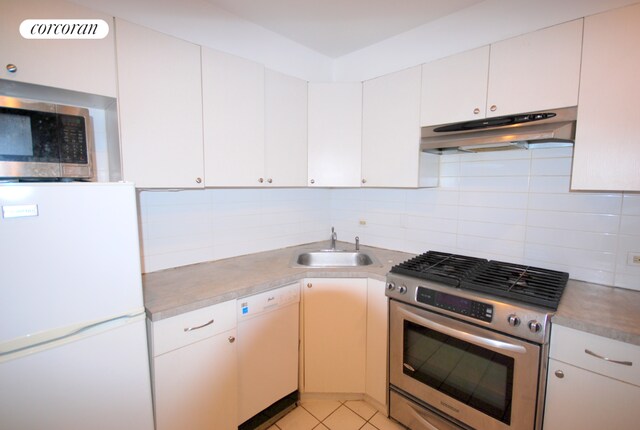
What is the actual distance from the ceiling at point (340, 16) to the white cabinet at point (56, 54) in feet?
2.80

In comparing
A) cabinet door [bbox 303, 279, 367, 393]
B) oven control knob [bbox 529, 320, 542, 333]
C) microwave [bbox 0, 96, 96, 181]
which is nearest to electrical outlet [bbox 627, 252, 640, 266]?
oven control knob [bbox 529, 320, 542, 333]

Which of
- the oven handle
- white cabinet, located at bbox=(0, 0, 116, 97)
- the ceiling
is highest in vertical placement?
the ceiling

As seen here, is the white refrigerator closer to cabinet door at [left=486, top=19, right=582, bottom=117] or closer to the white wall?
cabinet door at [left=486, top=19, right=582, bottom=117]

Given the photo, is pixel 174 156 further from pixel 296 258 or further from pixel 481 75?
pixel 481 75

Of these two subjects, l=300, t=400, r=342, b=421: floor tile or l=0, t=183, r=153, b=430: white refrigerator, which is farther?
l=300, t=400, r=342, b=421: floor tile

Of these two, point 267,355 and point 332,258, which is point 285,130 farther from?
point 267,355

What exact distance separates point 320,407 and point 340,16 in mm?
2650

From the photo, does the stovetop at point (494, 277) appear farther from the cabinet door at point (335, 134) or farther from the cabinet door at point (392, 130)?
the cabinet door at point (335, 134)

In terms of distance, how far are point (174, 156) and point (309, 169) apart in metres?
0.98

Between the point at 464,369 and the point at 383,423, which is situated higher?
the point at 464,369

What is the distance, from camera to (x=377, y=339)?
1893mm

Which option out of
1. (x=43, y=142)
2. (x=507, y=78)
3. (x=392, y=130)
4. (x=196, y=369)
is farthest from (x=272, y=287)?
(x=507, y=78)

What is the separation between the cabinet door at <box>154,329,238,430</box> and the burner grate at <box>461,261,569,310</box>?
1.32 meters

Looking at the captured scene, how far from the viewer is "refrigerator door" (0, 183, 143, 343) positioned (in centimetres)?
96
